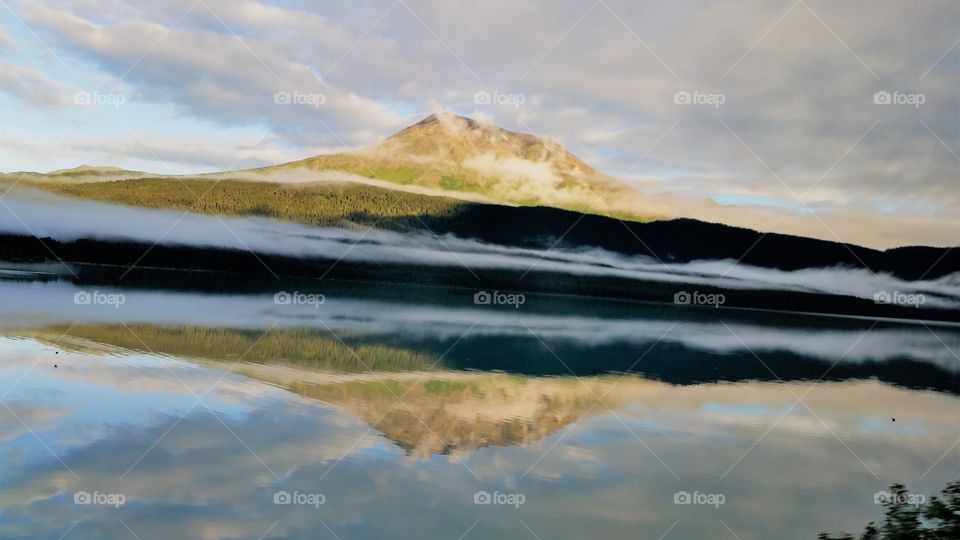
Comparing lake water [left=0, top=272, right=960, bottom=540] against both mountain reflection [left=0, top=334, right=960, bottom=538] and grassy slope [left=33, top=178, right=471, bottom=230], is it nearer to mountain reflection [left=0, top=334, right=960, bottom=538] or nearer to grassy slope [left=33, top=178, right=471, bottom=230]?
mountain reflection [left=0, top=334, right=960, bottom=538]

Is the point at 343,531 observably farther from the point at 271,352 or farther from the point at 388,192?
the point at 388,192

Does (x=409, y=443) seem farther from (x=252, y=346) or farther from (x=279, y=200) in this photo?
(x=279, y=200)

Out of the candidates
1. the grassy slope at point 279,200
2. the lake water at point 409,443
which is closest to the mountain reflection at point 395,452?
the lake water at point 409,443

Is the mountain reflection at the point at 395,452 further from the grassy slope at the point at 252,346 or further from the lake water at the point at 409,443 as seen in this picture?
the grassy slope at the point at 252,346

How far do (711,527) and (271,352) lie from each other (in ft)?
54.6

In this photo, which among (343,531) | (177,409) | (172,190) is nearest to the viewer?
(343,531)

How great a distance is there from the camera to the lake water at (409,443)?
9602 mm

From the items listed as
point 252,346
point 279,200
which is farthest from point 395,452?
point 279,200

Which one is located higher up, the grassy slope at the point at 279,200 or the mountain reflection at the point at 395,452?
the grassy slope at the point at 279,200

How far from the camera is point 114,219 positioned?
137375 millimetres

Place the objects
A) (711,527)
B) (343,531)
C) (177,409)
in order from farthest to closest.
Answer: (177,409) < (711,527) < (343,531)

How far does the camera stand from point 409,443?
1316 centimetres

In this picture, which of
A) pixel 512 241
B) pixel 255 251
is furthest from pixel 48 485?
pixel 512 241

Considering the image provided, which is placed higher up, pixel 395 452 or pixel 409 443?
pixel 409 443
